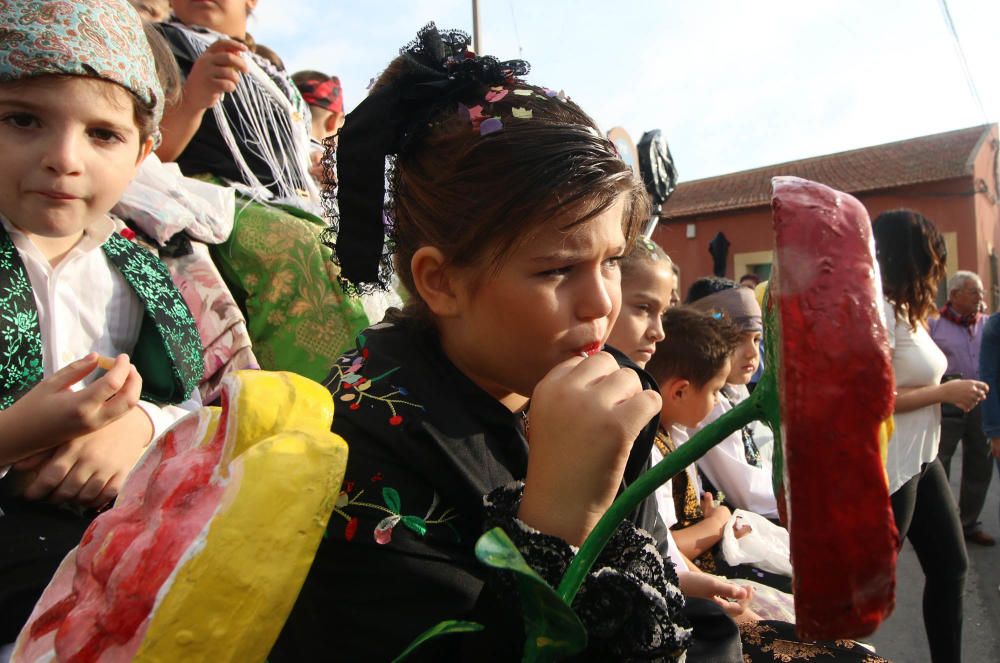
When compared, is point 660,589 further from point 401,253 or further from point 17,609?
point 17,609

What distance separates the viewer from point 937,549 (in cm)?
295

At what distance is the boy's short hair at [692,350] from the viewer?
2.45 metres

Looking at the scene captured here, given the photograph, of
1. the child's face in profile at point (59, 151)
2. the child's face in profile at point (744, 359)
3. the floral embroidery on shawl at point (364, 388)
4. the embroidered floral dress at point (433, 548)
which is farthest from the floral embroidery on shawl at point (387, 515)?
the child's face in profile at point (744, 359)

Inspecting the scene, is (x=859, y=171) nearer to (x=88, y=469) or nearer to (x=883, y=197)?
(x=883, y=197)

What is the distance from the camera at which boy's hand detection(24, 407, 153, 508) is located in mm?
1042

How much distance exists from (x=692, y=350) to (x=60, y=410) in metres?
1.94

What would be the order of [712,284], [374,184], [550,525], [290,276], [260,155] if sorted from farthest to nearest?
[712,284]
[260,155]
[290,276]
[374,184]
[550,525]

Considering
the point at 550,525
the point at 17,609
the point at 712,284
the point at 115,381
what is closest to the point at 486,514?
the point at 550,525

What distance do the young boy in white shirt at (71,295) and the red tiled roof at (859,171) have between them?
53.7 ft

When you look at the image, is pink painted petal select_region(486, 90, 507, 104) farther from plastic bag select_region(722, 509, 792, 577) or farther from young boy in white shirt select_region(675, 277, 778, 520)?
plastic bag select_region(722, 509, 792, 577)

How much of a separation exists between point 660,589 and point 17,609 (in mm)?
864

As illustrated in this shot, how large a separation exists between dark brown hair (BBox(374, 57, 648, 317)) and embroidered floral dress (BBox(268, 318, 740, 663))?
0.22 m

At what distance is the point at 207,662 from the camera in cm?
56

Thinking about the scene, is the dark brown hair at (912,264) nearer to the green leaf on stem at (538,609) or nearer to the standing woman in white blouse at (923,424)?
the standing woman in white blouse at (923,424)
